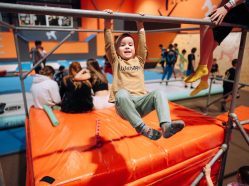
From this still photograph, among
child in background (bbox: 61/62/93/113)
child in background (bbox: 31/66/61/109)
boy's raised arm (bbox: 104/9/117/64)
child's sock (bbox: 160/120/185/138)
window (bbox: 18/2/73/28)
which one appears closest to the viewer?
child's sock (bbox: 160/120/185/138)

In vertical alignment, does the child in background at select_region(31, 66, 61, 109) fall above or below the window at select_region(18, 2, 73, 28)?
below

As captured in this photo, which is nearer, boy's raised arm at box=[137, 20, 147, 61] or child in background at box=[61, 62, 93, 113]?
boy's raised arm at box=[137, 20, 147, 61]

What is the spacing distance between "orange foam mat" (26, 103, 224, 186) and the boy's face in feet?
2.77

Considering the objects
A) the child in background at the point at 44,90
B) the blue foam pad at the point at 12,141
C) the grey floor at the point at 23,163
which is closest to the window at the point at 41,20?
the child in background at the point at 44,90

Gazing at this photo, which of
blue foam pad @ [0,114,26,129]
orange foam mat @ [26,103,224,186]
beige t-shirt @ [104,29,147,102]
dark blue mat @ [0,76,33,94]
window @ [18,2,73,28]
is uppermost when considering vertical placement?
window @ [18,2,73,28]

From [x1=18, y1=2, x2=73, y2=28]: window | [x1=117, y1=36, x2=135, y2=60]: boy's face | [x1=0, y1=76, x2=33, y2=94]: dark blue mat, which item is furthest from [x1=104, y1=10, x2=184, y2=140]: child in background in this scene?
[x1=18, y1=2, x2=73, y2=28]: window

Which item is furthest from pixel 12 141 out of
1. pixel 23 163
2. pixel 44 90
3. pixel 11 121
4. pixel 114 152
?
pixel 114 152

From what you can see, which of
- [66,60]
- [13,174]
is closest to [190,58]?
[13,174]

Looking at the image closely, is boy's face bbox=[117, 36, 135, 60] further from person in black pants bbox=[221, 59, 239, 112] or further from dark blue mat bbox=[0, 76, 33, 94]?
dark blue mat bbox=[0, 76, 33, 94]

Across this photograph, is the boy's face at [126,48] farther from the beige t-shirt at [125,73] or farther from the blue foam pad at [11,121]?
the blue foam pad at [11,121]

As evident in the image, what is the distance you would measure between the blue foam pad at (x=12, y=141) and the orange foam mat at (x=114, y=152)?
699 mm

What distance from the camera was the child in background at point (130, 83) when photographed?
141cm

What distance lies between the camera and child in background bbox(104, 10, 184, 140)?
4.61ft

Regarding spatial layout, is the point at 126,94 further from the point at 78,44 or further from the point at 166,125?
the point at 78,44
